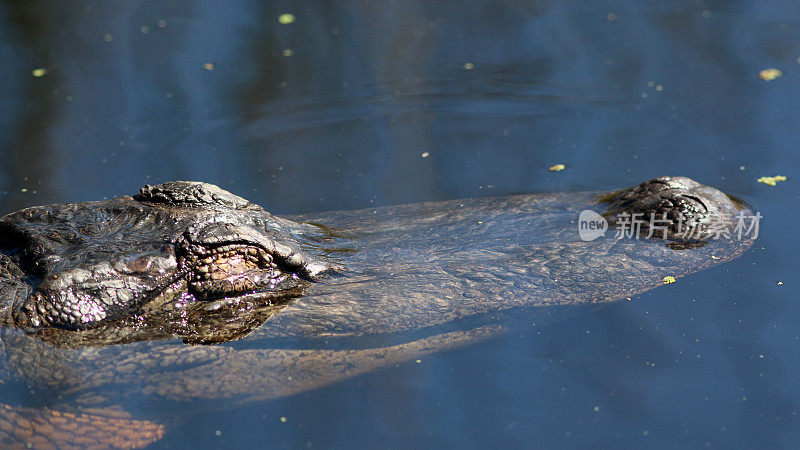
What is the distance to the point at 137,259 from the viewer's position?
10.5ft

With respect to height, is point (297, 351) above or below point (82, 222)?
below

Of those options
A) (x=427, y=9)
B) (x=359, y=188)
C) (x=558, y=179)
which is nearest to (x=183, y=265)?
(x=359, y=188)

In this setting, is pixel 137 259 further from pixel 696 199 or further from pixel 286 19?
pixel 286 19

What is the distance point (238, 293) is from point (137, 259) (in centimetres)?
47

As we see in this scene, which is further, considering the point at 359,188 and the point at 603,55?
the point at 603,55

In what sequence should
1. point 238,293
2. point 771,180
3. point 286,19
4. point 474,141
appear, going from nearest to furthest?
1. point 238,293
2. point 771,180
3. point 474,141
4. point 286,19

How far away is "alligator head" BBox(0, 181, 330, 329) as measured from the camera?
3.14 metres

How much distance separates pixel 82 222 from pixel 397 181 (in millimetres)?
2497

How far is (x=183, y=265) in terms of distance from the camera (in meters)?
3.25

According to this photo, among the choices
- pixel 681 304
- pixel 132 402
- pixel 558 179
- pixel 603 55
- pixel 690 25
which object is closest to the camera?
pixel 132 402

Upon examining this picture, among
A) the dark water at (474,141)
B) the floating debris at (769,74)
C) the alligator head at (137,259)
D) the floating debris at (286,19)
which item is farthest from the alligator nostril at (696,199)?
the floating debris at (286,19)

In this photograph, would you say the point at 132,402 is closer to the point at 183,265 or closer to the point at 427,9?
the point at 183,265

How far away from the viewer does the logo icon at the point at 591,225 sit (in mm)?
3889

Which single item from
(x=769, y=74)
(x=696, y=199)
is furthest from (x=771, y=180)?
(x=769, y=74)
